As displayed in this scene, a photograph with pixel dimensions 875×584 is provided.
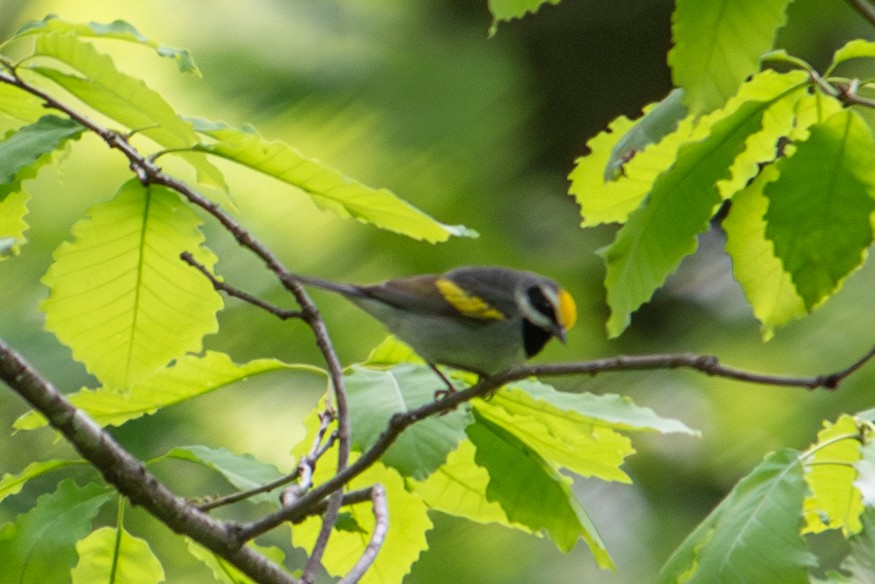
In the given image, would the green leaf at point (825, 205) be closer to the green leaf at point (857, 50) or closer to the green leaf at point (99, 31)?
the green leaf at point (857, 50)

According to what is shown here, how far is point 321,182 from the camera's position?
4.05 ft

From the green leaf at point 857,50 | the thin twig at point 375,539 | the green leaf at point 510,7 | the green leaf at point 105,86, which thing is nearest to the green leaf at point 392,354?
the thin twig at point 375,539

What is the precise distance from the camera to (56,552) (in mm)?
1203

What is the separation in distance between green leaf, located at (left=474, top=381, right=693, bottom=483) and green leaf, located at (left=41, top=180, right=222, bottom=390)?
0.34 meters

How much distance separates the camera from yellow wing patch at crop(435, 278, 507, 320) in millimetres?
1747

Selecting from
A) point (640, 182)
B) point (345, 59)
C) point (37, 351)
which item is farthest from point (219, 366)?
point (345, 59)

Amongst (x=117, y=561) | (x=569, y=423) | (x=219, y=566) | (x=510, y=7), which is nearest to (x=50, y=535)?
(x=117, y=561)

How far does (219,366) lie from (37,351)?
750 millimetres

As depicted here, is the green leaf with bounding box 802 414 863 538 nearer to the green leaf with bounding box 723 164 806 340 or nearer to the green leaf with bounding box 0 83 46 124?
the green leaf with bounding box 723 164 806 340

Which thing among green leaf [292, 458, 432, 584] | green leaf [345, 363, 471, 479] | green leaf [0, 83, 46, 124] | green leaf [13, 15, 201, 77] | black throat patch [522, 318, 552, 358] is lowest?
green leaf [292, 458, 432, 584]

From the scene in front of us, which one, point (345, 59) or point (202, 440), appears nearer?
point (202, 440)

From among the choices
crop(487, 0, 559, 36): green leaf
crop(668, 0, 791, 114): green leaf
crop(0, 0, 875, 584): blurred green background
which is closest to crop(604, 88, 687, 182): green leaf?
crop(668, 0, 791, 114): green leaf

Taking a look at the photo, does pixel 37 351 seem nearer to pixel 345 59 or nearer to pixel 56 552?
pixel 56 552

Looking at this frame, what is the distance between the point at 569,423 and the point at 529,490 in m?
0.09
